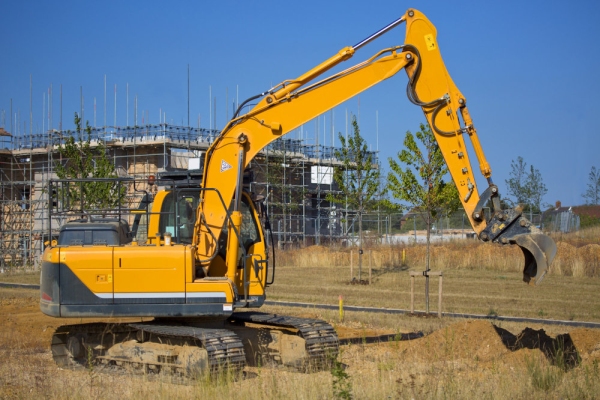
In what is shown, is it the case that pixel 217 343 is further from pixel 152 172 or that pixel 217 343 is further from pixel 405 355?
pixel 152 172

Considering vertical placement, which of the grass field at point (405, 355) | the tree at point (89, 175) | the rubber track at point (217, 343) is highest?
the tree at point (89, 175)

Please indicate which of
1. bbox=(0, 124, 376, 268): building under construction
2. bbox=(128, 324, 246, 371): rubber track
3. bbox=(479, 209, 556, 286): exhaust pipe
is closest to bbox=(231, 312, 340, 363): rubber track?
bbox=(128, 324, 246, 371): rubber track

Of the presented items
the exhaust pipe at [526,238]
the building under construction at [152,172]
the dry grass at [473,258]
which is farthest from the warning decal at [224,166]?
the building under construction at [152,172]

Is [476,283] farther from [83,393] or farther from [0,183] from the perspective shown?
[0,183]

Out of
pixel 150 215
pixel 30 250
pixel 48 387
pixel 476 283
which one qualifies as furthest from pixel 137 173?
pixel 48 387

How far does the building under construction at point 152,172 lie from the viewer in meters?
46.8

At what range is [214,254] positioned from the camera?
40.8 feet

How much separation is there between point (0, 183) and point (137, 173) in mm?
8579

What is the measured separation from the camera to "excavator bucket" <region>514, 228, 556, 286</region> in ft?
33.5

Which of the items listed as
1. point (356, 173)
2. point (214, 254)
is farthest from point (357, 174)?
point (214, 254)

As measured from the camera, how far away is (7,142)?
50.7 m

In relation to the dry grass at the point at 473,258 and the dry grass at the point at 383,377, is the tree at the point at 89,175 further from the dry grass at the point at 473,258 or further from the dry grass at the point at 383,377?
the dry grass at the point at 383,377

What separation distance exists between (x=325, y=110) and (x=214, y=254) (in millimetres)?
2940

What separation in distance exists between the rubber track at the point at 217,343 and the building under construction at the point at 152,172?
3174 centimetres
